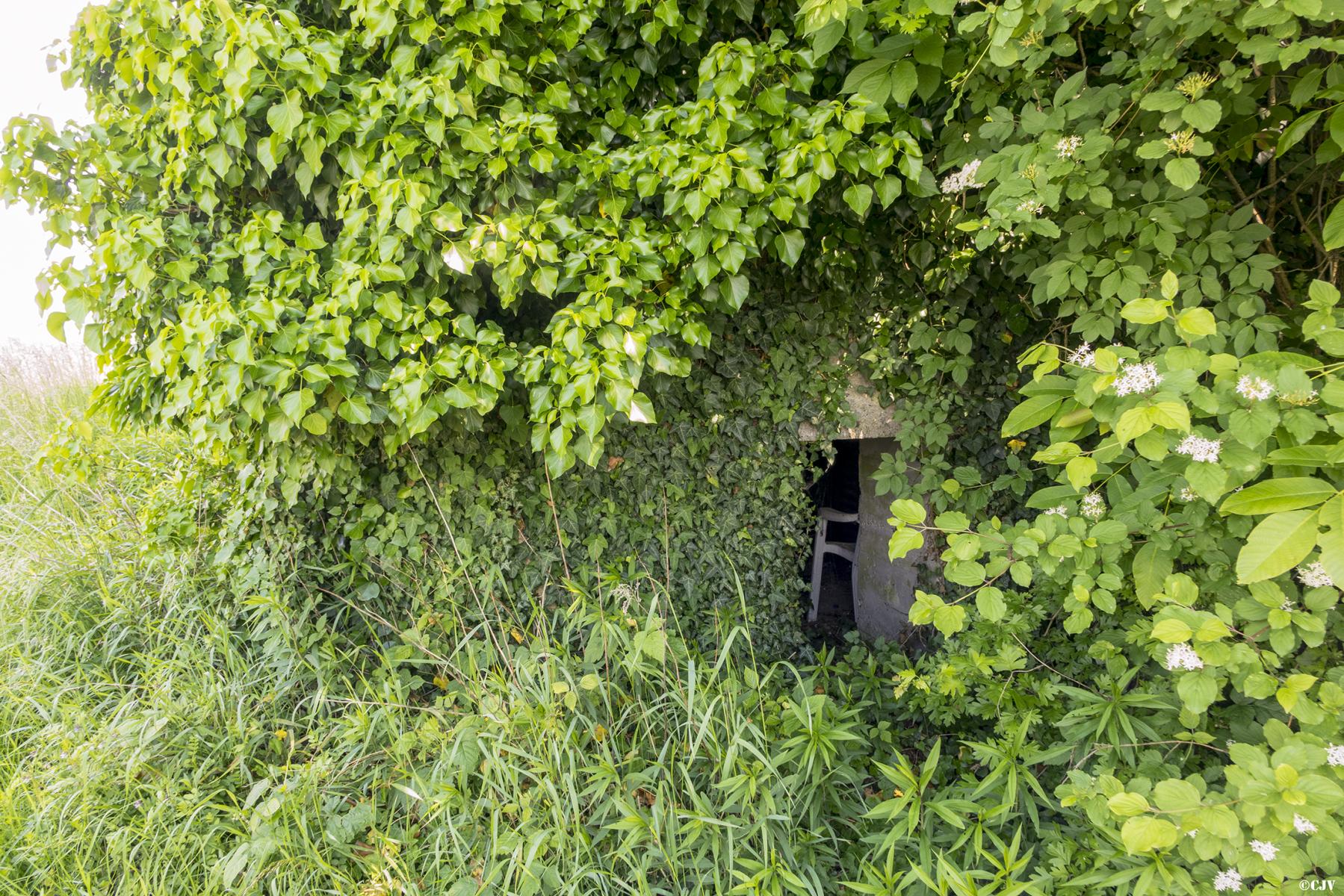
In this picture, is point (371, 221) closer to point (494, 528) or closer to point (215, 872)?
point (494, 528)

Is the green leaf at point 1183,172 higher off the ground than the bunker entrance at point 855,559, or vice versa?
the green leaf at point 1183,172

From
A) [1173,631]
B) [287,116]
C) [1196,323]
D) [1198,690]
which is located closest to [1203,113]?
[1196,323]

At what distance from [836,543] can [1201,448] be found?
366 cm

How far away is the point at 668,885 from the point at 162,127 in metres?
2.93

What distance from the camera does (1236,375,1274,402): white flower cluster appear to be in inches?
48.2

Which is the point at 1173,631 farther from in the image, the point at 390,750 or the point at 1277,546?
the point at 390,750

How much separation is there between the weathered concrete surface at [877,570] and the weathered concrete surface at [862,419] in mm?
372

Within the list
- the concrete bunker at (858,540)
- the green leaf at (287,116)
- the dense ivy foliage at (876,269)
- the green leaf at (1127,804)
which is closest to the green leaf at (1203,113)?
the dense ivy foliage at (876,269)

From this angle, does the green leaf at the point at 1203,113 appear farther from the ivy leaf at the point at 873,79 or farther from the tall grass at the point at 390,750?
the tall grass at the point at 390,750

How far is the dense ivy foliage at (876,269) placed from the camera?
1.34 meters

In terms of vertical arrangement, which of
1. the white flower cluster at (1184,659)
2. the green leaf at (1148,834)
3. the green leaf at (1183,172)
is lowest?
the green leaf at (1148,834)

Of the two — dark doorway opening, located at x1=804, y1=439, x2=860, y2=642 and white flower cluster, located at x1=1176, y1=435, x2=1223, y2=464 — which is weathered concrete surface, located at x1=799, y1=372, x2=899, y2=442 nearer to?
dark doorway opening, located at x1=804, y1=439, x2=860, y2=642

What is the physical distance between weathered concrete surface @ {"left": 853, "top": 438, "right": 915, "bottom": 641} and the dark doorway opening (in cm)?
32

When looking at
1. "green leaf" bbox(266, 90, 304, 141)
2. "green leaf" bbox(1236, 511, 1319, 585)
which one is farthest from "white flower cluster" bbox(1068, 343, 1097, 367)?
"green leaf" bbox(266, 90, 304, 141)
